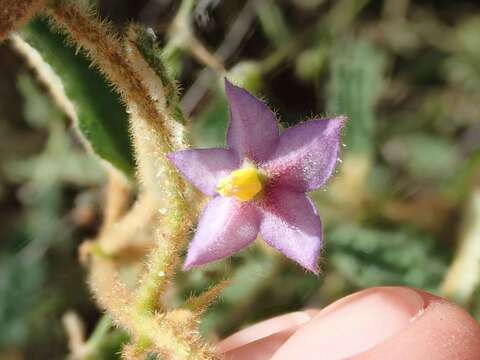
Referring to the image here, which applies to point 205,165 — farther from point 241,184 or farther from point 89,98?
point 89,98

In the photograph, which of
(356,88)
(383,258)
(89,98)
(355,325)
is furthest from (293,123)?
(355,325)

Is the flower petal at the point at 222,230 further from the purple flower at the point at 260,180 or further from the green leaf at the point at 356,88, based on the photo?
the green leaf at the point at 356,88

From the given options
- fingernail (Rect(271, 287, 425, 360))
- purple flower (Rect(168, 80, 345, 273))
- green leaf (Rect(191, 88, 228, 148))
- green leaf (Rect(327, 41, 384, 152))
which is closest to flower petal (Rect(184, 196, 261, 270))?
purple flower (Rect(168, 80, 345, 273))

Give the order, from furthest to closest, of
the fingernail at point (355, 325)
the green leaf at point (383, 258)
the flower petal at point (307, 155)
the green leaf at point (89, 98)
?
the green leaf at point (383, 258) < the green leaf at point (89, 98) < the fingernail at point (355, 325) < the flower petal at point (307, 155)

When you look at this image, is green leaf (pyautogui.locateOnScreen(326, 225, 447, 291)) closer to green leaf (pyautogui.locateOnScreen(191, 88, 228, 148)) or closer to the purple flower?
green leaf (pyautogui.locateOnScreen(191, 88, 228, 148))

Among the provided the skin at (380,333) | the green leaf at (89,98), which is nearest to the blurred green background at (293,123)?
the green leaf at (89,98)

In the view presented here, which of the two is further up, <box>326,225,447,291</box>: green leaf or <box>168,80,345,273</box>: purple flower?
<box>168,80,345,273</box>: purple flower
